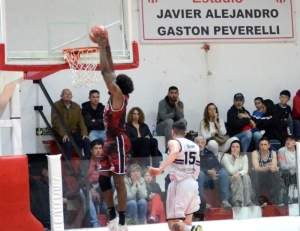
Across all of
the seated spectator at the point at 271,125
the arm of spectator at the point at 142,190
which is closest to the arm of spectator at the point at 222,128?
the seated spectator at the point at 271,125

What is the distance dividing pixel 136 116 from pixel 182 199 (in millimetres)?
4445

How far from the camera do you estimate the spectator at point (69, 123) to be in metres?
13.2

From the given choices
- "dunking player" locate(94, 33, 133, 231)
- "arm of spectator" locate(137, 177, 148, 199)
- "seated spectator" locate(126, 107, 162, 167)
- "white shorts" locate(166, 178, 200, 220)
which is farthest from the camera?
"seated spectator" locate(126, 107, 162, 167)

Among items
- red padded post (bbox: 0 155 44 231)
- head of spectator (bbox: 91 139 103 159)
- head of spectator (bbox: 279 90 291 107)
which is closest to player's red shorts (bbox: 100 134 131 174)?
red padded post (bbox: 0 155 44 231)

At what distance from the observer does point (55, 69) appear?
10.1 m

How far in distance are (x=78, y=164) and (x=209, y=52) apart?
5.47m

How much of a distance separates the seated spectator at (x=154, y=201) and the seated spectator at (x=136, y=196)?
7cm

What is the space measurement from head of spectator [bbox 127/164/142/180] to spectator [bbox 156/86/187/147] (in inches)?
118

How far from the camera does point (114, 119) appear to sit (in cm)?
840

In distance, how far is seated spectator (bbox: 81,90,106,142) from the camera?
13.6 meters

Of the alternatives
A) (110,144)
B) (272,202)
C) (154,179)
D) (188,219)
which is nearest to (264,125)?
(272,202)

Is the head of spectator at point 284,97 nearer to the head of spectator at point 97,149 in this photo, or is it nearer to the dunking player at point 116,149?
the head of spectator at point 97,149

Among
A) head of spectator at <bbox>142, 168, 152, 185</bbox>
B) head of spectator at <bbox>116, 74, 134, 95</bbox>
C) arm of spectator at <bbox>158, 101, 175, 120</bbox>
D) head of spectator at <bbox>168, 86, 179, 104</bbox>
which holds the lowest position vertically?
head of spectator at <bbox>142, 168, 152, 185</bbox>

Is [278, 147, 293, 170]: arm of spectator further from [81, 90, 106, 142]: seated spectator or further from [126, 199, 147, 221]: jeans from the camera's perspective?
[81, 90, 106, 142]: seated spectator
